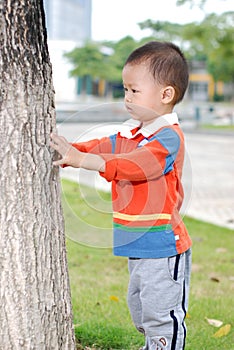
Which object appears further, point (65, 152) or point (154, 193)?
point (154, 193)

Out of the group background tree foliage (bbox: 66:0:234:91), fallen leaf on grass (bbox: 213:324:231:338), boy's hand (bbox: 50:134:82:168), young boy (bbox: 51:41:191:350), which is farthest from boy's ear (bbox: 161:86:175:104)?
background tree foliage (bbox: 66:0:234:91)

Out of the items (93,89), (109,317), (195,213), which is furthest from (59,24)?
(109,317)

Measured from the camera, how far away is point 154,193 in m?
2.55

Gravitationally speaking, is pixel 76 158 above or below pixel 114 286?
above

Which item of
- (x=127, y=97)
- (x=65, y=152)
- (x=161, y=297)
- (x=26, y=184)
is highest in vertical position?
(x=127, y=97)

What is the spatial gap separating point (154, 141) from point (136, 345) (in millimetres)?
1159

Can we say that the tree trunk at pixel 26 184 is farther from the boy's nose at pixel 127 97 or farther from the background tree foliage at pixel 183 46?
the background tree foliage at pixel 183 46

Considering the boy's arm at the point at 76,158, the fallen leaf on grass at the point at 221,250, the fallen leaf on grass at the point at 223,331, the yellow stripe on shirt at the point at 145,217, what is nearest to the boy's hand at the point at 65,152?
the boy's arm at the point at 76,158

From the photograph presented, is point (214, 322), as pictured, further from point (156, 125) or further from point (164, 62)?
point (164, 62)

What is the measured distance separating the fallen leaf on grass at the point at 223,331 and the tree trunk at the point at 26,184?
1.19m

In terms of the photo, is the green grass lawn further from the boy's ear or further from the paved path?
the boy's ear

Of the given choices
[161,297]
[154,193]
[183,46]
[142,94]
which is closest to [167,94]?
[142,94]

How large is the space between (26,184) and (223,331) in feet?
5.22

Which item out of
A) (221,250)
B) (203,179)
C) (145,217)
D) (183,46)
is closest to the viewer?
(145,217)
